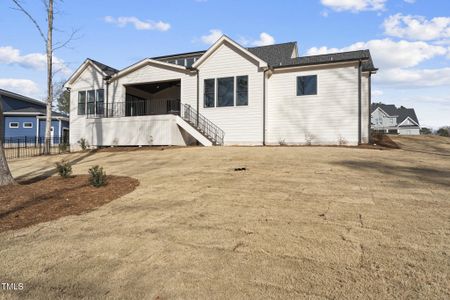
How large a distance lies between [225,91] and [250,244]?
15.6m

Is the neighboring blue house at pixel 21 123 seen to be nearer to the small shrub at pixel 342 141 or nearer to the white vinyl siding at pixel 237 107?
the white vinyl siding at pixel 237 107

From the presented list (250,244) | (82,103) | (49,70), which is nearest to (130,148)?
(82,103)

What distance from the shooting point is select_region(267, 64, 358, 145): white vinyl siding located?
16.8 meters

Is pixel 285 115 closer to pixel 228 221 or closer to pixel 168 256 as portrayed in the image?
pixel 228 221

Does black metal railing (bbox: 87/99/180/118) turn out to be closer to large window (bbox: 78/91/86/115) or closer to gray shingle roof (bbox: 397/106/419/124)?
large window (bbox: 78/91/86/115)

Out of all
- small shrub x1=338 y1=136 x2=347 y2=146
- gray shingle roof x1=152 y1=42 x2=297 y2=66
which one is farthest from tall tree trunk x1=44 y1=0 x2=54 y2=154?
small shrub x1=338 y1=136 x2=347 y2=146

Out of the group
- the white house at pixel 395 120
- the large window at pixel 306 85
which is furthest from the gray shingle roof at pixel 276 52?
the white house at pixel 395 120

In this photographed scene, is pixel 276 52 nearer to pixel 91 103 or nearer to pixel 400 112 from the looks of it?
pixel 91 103

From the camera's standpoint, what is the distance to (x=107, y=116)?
2208cm

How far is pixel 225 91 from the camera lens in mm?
19047

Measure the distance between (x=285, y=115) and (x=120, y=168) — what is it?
33.3 feet

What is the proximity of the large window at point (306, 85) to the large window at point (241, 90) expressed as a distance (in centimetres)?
297

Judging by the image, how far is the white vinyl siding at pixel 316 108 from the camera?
663 inches

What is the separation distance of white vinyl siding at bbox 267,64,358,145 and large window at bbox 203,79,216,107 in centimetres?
335
